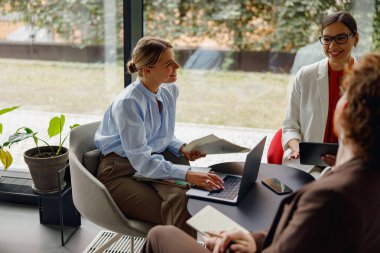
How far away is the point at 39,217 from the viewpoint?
10.9 ft

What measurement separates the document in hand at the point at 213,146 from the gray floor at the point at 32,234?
103 cm

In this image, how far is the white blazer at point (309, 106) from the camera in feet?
8.93

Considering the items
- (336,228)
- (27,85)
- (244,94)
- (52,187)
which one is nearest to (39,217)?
(52,187)

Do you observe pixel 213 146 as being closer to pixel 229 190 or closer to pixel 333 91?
pixel 229 190

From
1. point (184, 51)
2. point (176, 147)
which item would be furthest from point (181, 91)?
point (176, 147)

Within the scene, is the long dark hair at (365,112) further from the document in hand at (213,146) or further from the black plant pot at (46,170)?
the black plant pot at (46,170)

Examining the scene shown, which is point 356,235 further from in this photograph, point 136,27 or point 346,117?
point 136,27

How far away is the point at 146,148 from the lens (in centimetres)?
238

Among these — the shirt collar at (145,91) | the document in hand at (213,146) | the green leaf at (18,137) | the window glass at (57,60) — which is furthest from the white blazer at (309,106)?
the green leaf at (18,137)

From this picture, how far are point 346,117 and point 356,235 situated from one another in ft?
0.98

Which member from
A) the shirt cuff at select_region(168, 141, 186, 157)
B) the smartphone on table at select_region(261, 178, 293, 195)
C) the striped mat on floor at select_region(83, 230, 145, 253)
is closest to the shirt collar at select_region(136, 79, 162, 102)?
the shirt cuff at select_region(168, 141, 186, 157)

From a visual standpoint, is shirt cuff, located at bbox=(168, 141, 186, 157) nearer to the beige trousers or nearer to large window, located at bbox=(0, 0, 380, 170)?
the beige trousers

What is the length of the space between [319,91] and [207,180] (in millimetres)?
956

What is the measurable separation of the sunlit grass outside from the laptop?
1247mm
